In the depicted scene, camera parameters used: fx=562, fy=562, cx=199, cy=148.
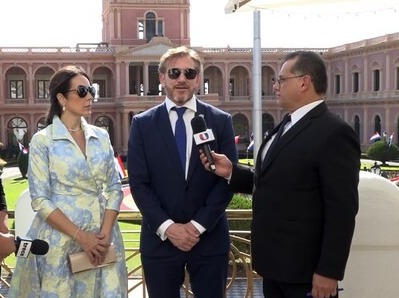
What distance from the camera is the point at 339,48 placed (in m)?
42.0

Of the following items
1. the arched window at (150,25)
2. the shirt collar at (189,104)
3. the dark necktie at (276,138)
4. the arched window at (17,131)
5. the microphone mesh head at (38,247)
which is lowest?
the arched window at (17,131)

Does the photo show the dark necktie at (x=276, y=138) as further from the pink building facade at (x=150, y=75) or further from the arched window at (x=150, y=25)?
the arched window at (x=150, y=25)

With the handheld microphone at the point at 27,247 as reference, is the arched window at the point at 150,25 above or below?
above

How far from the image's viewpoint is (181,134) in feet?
10.6

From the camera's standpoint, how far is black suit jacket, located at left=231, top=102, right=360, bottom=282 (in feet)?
8.57

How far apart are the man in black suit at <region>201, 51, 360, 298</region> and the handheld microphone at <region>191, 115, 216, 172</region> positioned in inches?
11.4

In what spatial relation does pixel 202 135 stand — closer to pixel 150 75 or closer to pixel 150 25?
pixel 150 75

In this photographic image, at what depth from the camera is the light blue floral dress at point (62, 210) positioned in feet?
9.94

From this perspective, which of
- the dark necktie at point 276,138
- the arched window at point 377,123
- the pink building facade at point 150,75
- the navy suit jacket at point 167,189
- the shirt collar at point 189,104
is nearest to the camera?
the dark necktie at point 276,138

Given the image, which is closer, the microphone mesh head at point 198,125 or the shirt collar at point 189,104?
the microphone mesh head at point 198,125

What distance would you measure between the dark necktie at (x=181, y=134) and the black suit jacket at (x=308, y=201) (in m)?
0.50

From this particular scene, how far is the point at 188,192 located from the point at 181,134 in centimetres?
34

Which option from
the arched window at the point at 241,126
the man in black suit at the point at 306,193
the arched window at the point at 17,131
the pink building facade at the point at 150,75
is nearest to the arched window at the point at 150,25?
the pink building facade at the point at 150,75

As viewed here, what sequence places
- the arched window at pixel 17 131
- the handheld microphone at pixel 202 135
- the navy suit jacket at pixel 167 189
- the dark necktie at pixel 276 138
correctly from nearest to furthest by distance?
the dark necktie at pixel 276 138, the handheld microphone at pixel 202 135, the navy suit jacket at pixel 167 189, the arched window at pixel 17 131
